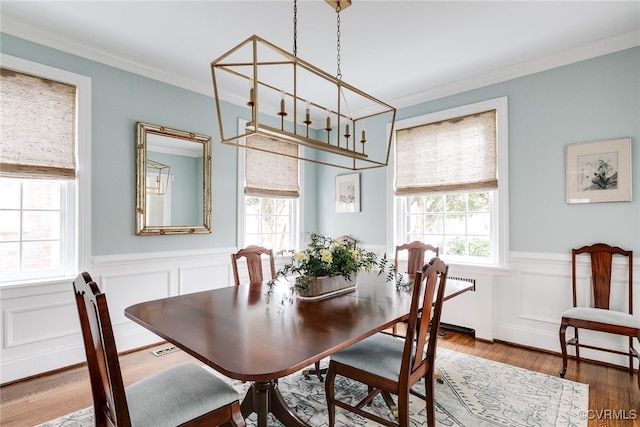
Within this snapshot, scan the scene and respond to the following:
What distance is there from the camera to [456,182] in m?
3.64

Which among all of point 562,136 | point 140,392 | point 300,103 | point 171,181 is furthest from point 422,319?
point 300,103

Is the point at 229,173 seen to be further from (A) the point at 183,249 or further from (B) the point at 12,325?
(B) the point at 12,325

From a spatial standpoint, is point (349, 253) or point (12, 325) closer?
point (349, 253)

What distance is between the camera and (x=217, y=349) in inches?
50.2

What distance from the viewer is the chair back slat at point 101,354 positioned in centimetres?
111

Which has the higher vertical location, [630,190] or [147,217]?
[630,190]

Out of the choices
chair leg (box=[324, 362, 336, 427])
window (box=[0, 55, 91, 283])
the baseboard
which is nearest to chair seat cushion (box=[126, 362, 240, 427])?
chair leg (box=[324, 362, 336, 427])

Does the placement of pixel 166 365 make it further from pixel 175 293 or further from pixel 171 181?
pixel 171 181

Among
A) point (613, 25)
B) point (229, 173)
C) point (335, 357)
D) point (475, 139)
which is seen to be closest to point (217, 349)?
point (335, 357)

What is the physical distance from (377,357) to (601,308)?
224 centimetres

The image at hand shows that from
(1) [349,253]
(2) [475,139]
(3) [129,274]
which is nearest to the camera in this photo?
(1) [349,253]

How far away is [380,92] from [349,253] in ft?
8.03

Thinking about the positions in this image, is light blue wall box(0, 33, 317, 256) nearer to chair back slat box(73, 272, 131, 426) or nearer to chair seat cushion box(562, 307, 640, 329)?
chair back slat box(73, 272, 131, 426)

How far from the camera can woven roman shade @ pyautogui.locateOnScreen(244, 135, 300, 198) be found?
163 inches
